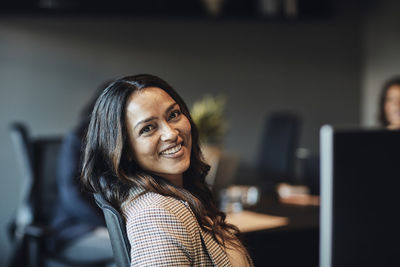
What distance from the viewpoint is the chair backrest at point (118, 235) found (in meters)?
1.17

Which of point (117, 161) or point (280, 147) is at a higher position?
point (117, 161)

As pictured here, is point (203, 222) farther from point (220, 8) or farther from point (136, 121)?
point (220, 8)

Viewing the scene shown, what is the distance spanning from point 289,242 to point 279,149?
1.63 meters

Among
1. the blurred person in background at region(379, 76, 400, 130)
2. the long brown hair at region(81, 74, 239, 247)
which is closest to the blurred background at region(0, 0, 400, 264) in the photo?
the blurred person in background at region(379, 76, 400, 130)

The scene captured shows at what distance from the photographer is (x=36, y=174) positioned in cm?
286

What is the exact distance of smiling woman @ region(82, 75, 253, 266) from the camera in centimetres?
118

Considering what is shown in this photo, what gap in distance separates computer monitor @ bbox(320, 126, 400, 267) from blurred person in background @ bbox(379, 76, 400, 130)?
7.40 feet

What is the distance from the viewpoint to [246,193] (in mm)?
2773

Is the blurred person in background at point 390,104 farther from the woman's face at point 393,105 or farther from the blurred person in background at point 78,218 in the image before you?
the blurred person in background at point 78,218

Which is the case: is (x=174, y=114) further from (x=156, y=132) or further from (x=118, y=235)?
(x=118, y=235)

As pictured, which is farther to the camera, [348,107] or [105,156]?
Result: [348,107]

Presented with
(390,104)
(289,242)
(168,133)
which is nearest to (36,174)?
(289,242)

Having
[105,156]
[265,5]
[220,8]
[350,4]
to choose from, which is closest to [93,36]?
[220,8]

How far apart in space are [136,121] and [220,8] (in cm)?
308
